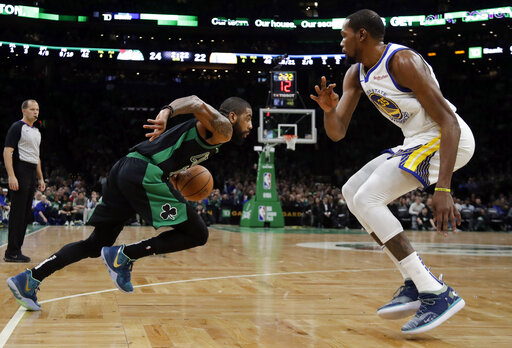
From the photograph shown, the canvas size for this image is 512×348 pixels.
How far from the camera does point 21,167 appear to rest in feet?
21.7

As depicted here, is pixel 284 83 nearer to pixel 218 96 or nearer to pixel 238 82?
pixel 218 96

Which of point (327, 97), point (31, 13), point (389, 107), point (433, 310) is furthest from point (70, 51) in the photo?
point (433, 310)

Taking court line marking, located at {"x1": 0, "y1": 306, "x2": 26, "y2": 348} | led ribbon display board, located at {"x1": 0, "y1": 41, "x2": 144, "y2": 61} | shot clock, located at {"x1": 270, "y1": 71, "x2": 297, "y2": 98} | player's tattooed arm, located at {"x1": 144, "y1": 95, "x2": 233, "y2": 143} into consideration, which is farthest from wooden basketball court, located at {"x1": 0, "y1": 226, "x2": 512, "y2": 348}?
led ribbon display board, located at {"x1": 0, "y1": 41, "x2": 144, "y2": 61}

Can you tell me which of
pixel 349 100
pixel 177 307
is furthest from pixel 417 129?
pixel 177 307

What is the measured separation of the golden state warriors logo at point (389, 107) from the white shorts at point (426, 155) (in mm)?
170

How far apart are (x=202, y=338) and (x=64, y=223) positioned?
15.6 metres

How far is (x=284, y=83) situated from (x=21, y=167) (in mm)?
13357

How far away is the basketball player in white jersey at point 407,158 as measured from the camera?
323cm

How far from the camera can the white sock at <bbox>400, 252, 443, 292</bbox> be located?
10.7ft

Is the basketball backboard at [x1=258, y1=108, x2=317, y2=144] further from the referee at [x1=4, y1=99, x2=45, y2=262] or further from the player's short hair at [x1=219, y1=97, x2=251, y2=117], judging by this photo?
the player's short hair at [x1=219, y1=97, x2=251, y2=117]

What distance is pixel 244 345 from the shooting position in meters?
2.93

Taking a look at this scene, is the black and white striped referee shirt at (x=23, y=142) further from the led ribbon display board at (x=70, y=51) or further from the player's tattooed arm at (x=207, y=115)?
the led ribbon display board at (x=70, y=51)

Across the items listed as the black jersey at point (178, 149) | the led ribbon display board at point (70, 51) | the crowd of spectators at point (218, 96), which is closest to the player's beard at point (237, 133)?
the black jersey at point (178, 149)

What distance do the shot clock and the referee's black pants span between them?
12992 mm
